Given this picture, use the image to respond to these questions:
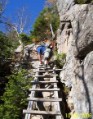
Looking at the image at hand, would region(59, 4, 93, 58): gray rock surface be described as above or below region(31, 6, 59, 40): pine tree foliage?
below

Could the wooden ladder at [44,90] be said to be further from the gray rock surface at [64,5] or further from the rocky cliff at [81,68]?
the gray rock surface at [64,5]

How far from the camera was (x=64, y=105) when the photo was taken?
31.1ft

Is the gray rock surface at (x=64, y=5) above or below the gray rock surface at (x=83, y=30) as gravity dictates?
above

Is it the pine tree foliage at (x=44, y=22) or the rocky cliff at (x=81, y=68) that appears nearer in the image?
the rocky cliff at (x=81, y=68)

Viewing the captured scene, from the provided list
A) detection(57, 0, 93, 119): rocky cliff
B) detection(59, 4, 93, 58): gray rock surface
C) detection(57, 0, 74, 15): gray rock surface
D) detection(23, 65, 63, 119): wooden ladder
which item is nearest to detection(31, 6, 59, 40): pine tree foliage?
detection(57, 0, 74, 15): gray rock surface

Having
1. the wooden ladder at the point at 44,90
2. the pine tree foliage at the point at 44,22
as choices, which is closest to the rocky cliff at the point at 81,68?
the wooden ladder at the point at 44,90

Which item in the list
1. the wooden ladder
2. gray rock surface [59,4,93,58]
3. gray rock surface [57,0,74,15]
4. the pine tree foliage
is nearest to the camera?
the wooden ladder

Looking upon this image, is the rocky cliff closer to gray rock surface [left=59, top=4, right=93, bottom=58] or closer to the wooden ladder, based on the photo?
gray rock surface [left=59, top=4, right=93, bottom=58]

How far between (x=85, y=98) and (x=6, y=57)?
6.37 m

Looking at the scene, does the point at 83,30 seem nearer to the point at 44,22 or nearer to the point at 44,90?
the point at 44,90

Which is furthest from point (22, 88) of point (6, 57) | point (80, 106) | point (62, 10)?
point (62, 10)

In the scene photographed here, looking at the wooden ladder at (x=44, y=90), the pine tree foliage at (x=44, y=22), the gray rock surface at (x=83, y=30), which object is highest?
the pine tree foliage at (x=44, y=22)

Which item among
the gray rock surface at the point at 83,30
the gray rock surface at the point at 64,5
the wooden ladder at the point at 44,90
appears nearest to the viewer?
the wooden ladder at the point at 44,90

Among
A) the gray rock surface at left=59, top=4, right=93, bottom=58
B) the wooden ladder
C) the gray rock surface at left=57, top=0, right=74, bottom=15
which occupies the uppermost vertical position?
the gray rock surface at left=57, top=0, right=74, bottom=15
